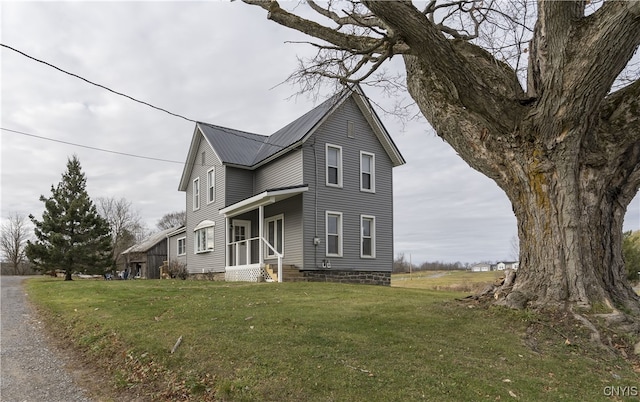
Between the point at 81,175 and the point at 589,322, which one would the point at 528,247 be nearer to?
the point at 589,322

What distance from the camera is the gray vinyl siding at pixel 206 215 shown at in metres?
19.2

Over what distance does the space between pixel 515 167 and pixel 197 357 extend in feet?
16.7

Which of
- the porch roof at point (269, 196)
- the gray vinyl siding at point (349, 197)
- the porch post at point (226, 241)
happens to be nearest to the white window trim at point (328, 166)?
the gray vinyl siding at point (349, 197)

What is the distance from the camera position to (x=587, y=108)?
6.00 meters

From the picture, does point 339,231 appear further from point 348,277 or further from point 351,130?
point 351,130

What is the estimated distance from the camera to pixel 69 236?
78.2 feet

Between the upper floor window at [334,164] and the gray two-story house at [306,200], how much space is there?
0.04 metres

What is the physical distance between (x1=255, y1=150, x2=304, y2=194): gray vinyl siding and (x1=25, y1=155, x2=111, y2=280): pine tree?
10.7 m

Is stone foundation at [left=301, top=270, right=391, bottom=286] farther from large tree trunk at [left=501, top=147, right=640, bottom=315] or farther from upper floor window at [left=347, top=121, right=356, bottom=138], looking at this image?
large tree trunk at [left=501, top=147, right=640, bottom=315]

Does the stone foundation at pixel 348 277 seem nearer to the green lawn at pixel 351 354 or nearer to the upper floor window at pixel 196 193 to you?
the green lawn at pixel 351 354

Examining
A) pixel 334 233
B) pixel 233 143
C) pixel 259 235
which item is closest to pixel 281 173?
pixel 259 235

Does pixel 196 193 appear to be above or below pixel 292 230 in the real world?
above

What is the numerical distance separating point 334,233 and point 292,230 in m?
1.57
